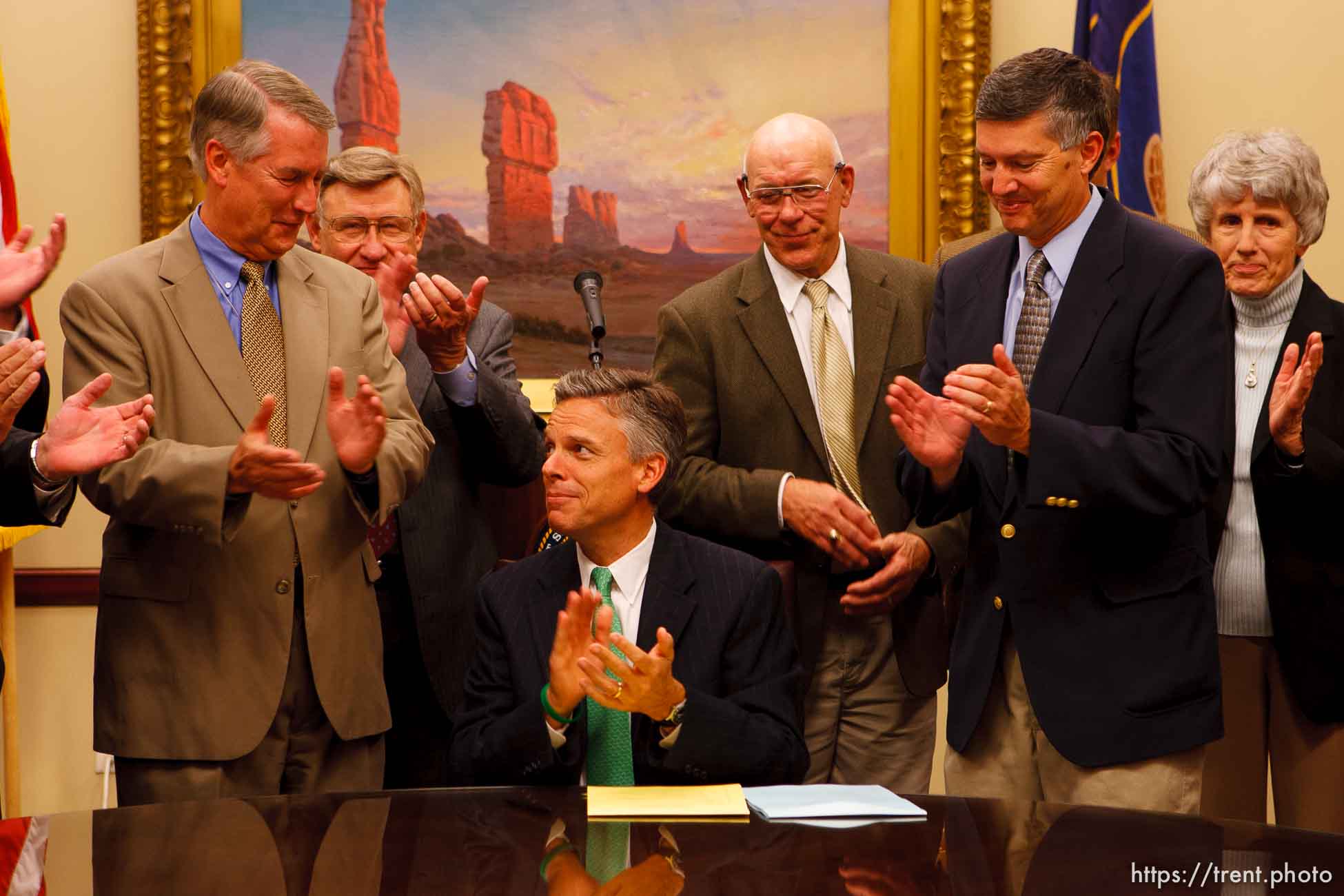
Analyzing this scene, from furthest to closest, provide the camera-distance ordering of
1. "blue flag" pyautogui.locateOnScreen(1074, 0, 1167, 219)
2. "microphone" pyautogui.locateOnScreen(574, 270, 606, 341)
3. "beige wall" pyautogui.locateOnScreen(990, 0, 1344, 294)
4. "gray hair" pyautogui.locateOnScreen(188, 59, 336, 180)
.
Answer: "beige wall" pyautogui.locateOnScreen(990, 0, 1344, 294), "blue flag" pyautogui.locateOnScreen(1074, 0, 1167, 219), "microphone" pyautogui.locateOnScreen(574, 270, 606, 341), "gray hair" pyautogui.locateOnScreen(188, 59, 336, 180)

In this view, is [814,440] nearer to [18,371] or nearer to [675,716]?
[675,716]

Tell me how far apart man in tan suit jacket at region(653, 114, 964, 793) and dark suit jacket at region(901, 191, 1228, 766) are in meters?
0.46

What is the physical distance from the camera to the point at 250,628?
2.73m

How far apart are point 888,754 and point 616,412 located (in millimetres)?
1016

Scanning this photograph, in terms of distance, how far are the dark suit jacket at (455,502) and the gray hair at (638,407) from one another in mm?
471

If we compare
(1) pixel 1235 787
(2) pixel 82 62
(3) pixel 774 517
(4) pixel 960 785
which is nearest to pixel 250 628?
(3) pixel 774 517

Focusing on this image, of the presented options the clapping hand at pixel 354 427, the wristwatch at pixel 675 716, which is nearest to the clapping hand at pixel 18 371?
the clapping hand at pixel 354 427

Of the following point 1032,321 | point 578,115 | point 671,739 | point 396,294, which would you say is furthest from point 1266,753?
point 578,115

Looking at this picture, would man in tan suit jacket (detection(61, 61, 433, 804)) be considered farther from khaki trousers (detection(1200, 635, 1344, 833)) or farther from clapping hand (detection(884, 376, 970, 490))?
khaki trousers (detection(1200, 635, 1344, 833))

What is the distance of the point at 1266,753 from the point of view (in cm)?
334

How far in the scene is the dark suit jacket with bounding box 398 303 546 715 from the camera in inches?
132

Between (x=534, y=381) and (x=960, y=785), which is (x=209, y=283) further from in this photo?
(x=534, y=381)

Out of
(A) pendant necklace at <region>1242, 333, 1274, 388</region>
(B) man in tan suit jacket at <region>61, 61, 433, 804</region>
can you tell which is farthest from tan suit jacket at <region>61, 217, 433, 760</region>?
(A) pendant necklace at <region>1242, 333, 1274, 388</region>

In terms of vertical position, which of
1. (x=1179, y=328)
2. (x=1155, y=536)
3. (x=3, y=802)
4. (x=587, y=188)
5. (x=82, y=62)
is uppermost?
(x=82, y=62)
